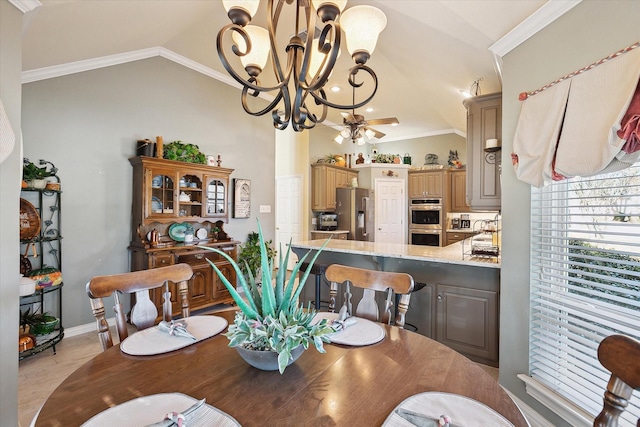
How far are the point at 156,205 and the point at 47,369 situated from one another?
1.91 meters

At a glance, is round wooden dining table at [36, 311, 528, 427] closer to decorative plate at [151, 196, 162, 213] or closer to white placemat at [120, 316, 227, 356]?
white placemat at [120, 316, 227, 356]

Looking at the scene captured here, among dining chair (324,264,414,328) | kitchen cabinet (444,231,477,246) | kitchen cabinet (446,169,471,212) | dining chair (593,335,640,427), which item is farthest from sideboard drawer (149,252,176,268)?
kitchen cabinet (446,169,471,212)

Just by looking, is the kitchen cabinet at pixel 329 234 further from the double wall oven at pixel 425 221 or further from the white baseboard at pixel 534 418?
the white baseboard at pixel 534 418

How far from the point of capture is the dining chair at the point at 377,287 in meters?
1.54

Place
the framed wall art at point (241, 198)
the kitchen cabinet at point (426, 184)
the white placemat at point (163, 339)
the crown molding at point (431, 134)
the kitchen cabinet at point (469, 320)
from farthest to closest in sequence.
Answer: the crown molding at point (431, 134)
the kitchen cabinet at point (426, 184)
the framed wall art at point (241, 198)
the kitchen cabinet at point (469, 320)
the white placemat at point (163, 339)

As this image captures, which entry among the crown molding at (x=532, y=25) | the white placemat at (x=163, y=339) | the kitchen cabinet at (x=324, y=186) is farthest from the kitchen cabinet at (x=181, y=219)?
the crown molding at (x=532, y=25)

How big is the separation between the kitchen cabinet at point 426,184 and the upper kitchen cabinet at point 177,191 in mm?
4734

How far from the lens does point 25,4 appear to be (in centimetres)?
165

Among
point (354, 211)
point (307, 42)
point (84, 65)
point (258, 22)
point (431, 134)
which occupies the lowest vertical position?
point (354, 211)

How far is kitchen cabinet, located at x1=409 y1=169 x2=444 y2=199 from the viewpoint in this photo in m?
7.07

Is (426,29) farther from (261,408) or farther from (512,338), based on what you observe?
(261,408)

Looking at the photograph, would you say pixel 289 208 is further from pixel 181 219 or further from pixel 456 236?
pixel 456 236

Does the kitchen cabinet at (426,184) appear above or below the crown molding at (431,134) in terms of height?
below

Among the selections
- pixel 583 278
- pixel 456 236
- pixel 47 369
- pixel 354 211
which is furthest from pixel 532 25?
pixel 456 236
